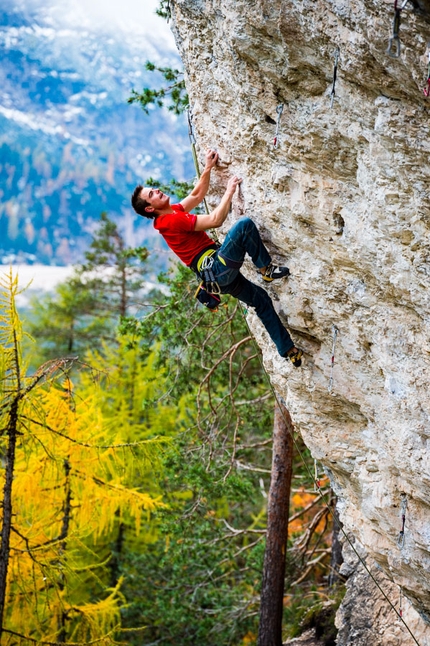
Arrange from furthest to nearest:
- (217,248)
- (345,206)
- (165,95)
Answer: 1. (165,95)
2. (217,248)
3. (345,206)

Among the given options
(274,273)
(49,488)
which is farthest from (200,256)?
(49,488)

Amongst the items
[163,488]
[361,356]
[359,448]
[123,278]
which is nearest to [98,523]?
[163,488]

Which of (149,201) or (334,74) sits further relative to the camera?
(149,201)

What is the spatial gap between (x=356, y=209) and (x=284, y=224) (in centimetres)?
69

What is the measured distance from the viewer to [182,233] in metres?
5.22

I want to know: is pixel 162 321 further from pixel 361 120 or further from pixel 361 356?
pixel 361 120

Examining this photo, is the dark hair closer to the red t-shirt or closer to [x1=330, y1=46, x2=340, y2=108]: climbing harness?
the red t-shirt

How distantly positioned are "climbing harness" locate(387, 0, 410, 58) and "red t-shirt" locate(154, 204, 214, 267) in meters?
2.18

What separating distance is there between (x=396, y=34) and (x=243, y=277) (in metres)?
2.30

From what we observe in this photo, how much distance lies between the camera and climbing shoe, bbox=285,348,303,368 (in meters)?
5.21

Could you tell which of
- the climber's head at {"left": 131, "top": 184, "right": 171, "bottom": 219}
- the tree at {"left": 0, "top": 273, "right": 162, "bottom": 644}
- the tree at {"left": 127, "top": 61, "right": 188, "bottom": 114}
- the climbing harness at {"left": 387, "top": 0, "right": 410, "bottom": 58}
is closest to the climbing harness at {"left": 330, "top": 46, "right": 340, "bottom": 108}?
the climbing harness at {"left": 387, "top": 0, "right": 410, "bottom": 58}

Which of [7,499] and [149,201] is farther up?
[149,201]

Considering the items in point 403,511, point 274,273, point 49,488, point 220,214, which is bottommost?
point 403,511

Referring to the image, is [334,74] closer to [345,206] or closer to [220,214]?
[345,206]
